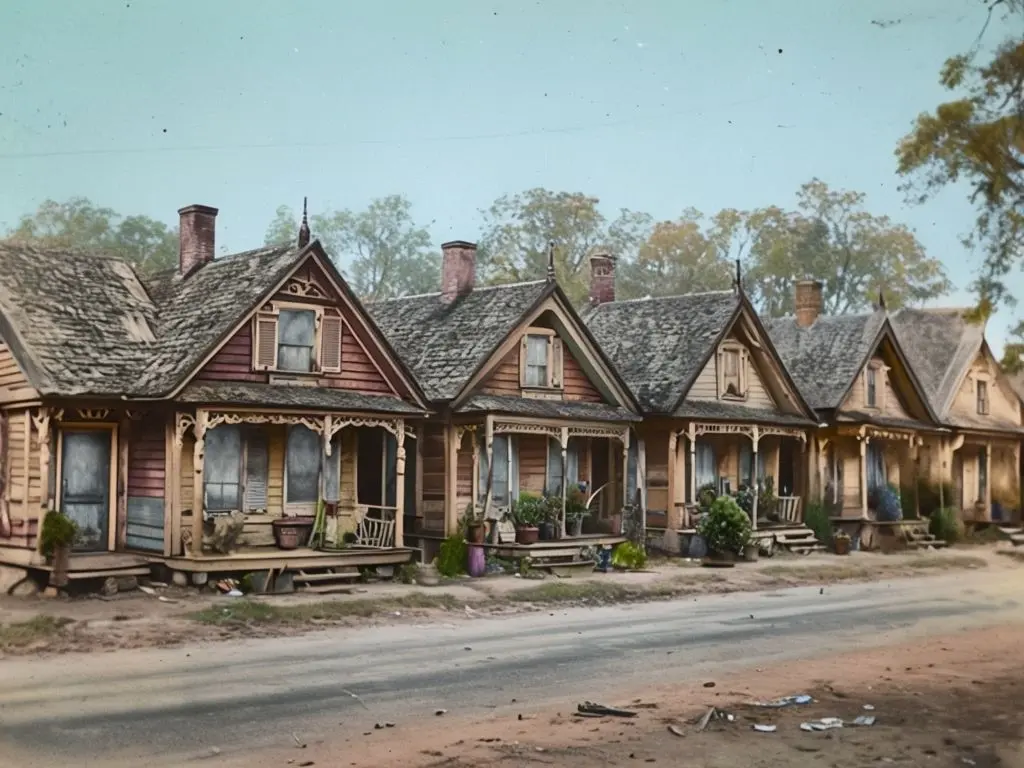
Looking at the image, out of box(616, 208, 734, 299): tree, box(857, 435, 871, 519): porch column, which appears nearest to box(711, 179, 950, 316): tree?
box(616, 208, 734, 299): tree

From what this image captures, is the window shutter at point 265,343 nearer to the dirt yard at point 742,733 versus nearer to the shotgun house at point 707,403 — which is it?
the shotgun house at point 707,403

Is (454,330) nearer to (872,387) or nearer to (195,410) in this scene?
(195,410)

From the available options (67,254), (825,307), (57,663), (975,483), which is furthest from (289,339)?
(825,307)

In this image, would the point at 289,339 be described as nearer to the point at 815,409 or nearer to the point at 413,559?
the point at 413,559

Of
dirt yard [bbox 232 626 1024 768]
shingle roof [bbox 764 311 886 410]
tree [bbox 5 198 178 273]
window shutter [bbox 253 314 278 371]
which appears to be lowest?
dirt yard [bbox 232 626 1024 768]

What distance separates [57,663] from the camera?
15555mm

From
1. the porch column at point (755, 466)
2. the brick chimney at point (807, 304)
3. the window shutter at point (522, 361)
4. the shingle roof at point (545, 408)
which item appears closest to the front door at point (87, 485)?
the shingle roof at point (545, 408)

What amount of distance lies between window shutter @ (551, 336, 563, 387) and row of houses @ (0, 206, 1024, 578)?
0.10 metres

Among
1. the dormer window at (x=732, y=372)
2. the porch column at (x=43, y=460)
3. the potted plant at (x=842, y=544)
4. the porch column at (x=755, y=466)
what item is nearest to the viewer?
the porch column at (x=43, y=460)

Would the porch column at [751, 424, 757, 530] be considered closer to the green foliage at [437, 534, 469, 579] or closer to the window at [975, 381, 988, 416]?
the green foliage at [437, 534, 469, 579]

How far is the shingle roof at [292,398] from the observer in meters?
23.0

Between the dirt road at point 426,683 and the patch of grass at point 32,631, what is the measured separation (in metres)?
1.21

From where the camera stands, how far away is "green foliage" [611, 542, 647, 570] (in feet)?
99.5

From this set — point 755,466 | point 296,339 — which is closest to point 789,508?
point 755,466
